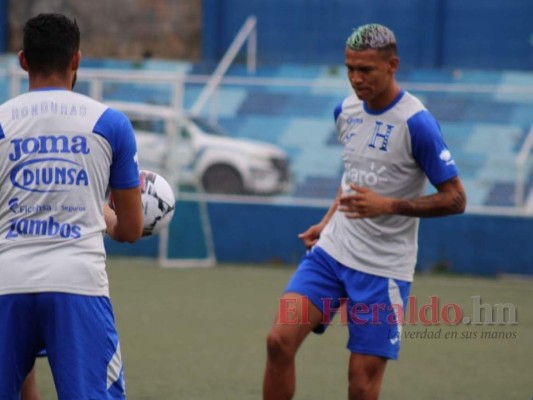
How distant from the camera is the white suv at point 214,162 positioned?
1498cm

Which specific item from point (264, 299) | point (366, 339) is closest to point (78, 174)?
point (366, 339)

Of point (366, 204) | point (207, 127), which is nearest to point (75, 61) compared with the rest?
point (366, 204)

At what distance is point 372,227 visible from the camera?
595 centimetres

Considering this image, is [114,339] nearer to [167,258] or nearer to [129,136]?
[129,136]

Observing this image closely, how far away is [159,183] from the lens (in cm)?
486

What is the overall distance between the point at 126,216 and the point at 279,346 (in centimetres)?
161

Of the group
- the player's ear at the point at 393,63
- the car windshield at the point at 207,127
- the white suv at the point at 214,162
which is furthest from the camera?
the car windshield at the point at 207,127

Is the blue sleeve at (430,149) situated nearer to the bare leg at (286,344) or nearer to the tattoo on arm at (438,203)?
the tattoo on arm at (438,203)

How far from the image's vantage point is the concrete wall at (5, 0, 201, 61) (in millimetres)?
22328

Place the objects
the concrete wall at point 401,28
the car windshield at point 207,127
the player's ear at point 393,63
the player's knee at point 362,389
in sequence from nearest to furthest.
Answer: the player's knee at point 362,389, the player's ear at point 393,63, the car windshield at point 207,127, the concrete wall at point 401,28

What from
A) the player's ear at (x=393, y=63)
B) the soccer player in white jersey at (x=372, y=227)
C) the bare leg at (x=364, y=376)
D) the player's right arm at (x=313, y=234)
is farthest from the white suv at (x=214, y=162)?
the bare leg at (x=364, y=376)

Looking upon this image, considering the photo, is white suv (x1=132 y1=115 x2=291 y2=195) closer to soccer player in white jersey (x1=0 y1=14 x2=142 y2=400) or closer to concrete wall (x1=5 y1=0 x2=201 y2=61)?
concrete wall (x1=5 y1=0 x2=201 y2=61)

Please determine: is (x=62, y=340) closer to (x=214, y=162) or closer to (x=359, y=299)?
(x=359, y=299)

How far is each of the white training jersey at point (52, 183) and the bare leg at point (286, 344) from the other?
167cm
